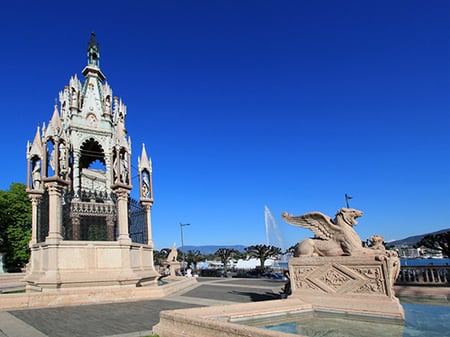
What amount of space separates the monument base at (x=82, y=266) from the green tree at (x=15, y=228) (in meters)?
20.8

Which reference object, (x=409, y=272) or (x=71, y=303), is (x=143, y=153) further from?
(x=409, y=272)

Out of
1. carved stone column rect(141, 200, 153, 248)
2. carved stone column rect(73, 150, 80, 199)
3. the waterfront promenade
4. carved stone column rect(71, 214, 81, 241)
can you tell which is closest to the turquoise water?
the waterfront promenade

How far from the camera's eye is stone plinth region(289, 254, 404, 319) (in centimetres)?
743

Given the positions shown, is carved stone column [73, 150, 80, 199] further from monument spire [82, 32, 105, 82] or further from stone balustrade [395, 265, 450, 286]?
stone balustrade [395, 265, 450, 286]

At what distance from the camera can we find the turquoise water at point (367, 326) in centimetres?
586

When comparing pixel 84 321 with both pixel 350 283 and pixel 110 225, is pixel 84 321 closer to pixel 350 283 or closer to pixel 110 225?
pixel 350 283

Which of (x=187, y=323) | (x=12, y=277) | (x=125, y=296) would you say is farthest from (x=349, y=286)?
(x=12, y=277)

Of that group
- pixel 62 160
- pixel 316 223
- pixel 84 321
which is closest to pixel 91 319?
pixel 84 321

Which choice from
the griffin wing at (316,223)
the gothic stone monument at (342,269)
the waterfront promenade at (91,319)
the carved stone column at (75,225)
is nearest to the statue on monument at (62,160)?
the carved stone column at (75,225)

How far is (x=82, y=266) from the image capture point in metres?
16.0

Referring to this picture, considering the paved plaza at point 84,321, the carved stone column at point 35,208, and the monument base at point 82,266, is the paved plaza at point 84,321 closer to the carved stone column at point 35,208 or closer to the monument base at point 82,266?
the monument base at point 82,266

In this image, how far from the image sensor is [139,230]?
21656 mm

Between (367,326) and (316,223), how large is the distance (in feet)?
11.1

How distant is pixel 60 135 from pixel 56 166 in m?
2.49
